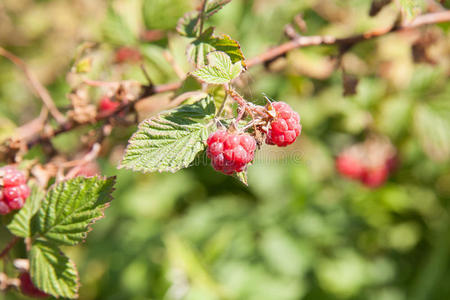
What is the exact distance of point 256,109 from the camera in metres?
0.91

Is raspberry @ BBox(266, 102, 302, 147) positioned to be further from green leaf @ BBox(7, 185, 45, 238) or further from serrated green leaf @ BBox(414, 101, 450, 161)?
serrated green leaf @ BBox(414, 101, 450, 161)

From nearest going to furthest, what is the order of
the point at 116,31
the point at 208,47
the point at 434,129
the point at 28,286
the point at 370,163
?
the point at 208,47, the point at 28,286, the point at 116,31, the point at 434,129, the point at 370,163

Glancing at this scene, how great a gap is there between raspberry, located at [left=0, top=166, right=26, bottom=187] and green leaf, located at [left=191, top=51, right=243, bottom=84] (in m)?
0.59

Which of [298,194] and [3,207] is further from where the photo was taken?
[298,194]

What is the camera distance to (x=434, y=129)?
198 cm

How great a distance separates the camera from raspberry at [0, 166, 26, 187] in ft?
3.56

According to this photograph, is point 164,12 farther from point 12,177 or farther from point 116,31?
point 12,177

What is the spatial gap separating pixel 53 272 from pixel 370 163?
167 centimetres

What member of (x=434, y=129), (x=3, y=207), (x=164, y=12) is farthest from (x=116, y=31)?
(x=434, y=129)

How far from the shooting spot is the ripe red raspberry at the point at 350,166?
7.24 feet

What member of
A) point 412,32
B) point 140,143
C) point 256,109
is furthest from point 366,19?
point 140,143

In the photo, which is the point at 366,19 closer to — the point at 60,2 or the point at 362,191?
the point at 362,191

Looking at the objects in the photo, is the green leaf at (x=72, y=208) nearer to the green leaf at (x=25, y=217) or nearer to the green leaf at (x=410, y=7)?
the green leaf at (x=25, y=217)

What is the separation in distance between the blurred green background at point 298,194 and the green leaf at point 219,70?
729 mm
